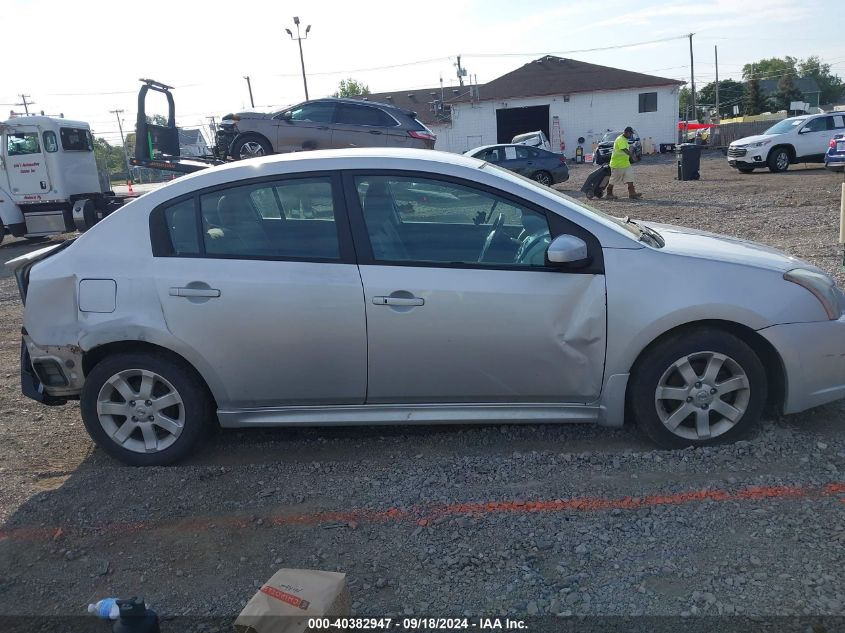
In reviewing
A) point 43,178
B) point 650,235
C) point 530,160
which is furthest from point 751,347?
point 530,160

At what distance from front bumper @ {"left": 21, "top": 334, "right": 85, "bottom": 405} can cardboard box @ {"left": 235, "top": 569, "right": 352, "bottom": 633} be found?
2.13 meters

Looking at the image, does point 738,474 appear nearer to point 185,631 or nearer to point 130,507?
point 185,631

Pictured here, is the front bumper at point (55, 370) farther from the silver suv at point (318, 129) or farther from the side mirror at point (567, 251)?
the silver suv at point (318, 129)

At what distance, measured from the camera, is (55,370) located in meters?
4.03

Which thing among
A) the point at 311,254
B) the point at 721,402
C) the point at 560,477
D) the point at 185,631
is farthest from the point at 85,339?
the point at 721,402

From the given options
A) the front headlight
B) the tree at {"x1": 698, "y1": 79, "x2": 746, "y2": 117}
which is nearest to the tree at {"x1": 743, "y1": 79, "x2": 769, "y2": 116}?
the tree at {"x1": 698, "y1": 79, "x2": 746, "y2": 117}

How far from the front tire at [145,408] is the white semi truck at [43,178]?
13.5 m

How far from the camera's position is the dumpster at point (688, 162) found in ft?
71.4

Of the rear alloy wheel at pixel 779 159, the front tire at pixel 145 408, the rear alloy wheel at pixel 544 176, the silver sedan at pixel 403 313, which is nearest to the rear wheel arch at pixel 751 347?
the silver sedan at pixel 403 313

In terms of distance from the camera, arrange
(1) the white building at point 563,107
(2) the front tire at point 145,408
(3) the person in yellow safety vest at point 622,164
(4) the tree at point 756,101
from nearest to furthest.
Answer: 1. (2) the front tire at point 145,408
2. (3) the person in yellow safety vest at point 622,164
3. (1) the white building at point 563,107
4. (4) the tree at point 756,101

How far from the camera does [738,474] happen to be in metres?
3.54

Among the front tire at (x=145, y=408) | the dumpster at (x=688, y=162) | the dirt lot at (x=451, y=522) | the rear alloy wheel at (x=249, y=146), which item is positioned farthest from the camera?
the dumpster at (x=688, y=162)

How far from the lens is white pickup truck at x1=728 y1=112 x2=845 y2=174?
2289 centimetres

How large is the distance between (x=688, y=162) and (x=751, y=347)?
782 inches
